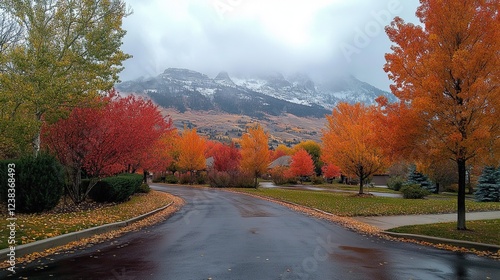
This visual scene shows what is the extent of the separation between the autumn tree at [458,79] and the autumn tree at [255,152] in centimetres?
3293

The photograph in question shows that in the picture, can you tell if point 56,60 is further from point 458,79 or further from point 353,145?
point 353,145

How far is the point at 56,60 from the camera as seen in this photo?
15867mm

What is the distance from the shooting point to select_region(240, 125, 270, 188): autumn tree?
44750 millimetres

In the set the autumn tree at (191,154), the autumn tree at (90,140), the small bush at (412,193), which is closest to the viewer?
the autumn tree at (90,140)

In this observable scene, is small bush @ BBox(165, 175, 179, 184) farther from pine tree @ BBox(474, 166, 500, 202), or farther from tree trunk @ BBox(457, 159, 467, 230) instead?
tree trunk @ BBox(457, 159, 467, 230)

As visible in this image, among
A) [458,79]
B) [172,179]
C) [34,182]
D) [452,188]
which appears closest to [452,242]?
[458,79]

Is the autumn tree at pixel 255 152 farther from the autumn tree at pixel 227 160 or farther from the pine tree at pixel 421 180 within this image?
the pine tree at pixel 421 180

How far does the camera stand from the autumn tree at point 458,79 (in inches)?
421

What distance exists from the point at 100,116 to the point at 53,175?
389 centimetres

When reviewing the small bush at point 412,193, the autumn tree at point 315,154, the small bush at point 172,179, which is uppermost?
the autumn tree at point 315,154

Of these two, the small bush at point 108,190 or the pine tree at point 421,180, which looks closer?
the small bush at point 108,190

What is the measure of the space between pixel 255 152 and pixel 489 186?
933 inches

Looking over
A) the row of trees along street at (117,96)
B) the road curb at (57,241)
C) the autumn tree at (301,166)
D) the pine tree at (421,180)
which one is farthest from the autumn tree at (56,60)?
the autumn tree at (301,166)

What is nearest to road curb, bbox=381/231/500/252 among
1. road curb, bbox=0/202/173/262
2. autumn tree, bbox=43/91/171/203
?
road curb, bbox=0/202/173/262
